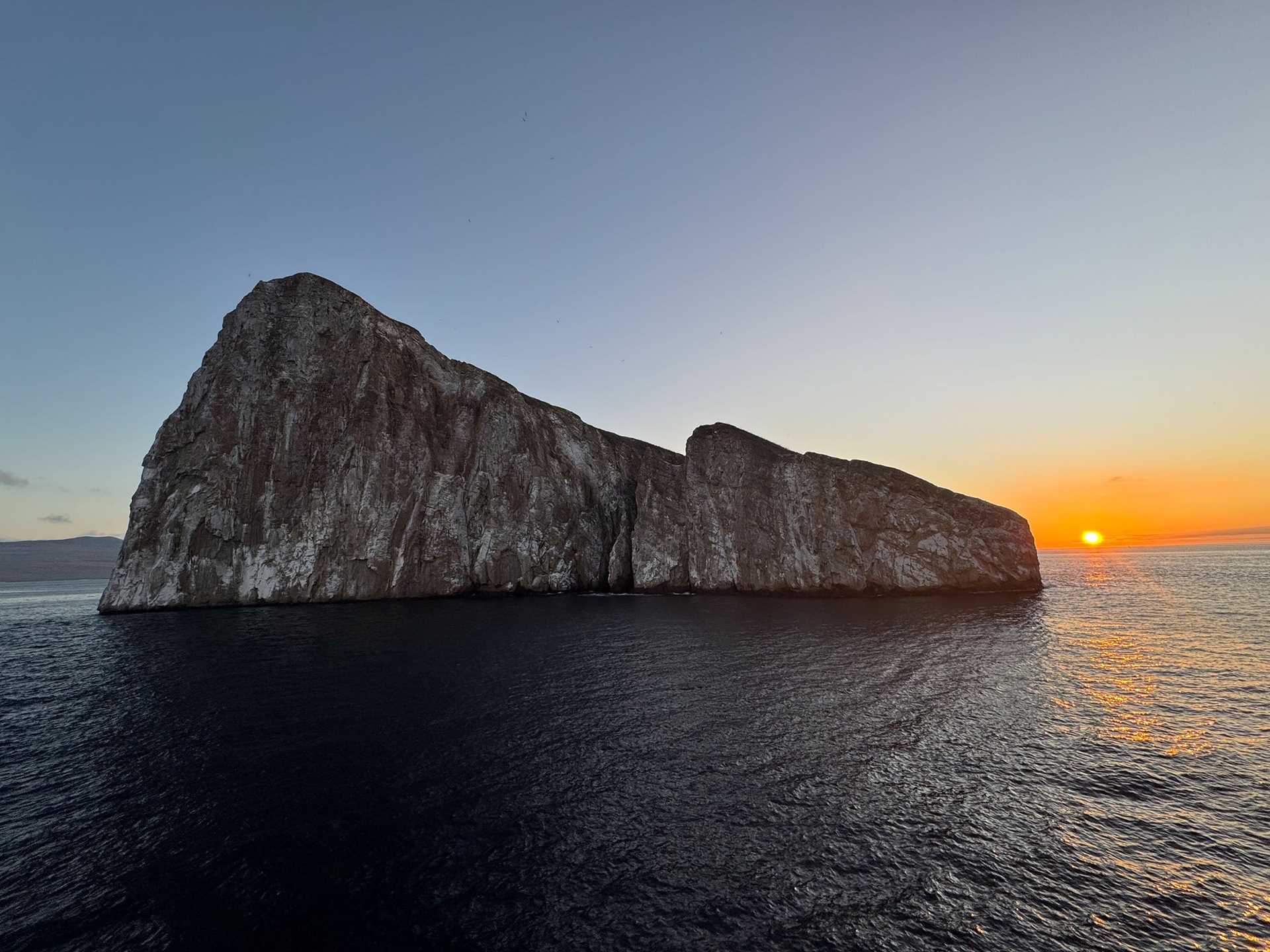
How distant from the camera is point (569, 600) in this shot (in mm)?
59406

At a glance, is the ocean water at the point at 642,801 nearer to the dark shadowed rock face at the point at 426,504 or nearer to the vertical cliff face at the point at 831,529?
the dark shadowed rock face at the point at 426,504

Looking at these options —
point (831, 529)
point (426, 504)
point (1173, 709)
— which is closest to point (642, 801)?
point (1173, 709)

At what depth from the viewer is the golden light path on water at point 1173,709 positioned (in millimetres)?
10055

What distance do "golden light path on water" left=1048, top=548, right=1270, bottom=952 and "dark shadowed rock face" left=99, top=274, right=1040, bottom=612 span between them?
2195 centimetres

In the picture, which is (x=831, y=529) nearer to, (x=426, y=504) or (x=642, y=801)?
(x=426, y=504)

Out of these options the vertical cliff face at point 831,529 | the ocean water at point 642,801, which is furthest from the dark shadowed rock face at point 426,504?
the ocean water at point 642,801

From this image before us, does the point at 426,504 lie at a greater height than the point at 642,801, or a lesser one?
greater

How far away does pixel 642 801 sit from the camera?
13508mm

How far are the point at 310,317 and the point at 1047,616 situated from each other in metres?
87.1

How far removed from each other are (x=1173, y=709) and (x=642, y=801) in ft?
74.2

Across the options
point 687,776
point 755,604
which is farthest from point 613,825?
point 755,604

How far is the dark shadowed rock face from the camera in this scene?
2280 inches

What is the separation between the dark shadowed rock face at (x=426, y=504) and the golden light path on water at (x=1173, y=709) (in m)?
22.0

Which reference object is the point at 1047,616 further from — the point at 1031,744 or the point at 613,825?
the point at 613,825
